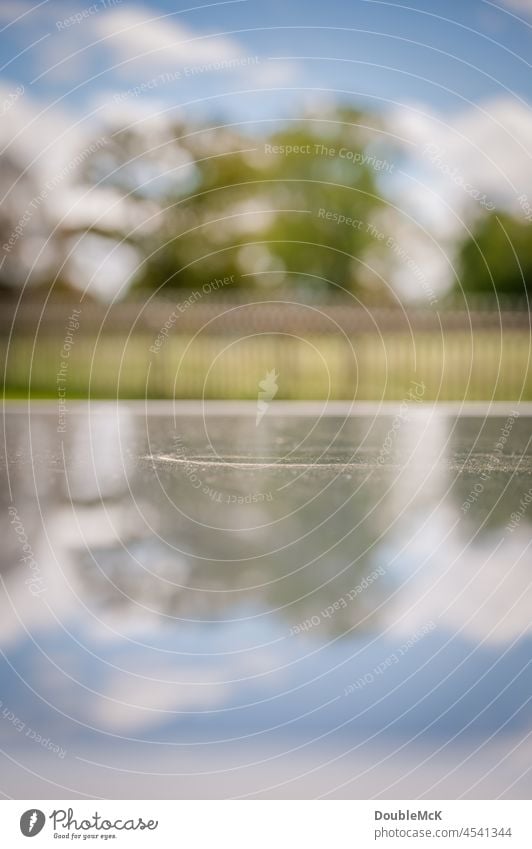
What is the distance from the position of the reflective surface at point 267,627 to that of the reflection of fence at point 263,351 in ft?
26.9

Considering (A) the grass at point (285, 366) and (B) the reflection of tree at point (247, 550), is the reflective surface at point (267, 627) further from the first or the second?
(A) the grass at point (285, 366)

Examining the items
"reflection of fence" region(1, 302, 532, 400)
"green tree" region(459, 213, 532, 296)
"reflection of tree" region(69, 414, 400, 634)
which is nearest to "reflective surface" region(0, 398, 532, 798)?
"reflection of tree" region(69, 414, 400, 634)

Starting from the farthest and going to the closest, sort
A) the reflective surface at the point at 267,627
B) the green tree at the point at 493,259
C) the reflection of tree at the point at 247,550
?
1. the green tree at the point at 493,259
2. the reflection of tree at the point at 247,550
3. the reflective surface at the point at 267,627

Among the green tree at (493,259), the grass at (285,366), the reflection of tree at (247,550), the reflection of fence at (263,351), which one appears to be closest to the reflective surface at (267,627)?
the reflection of tree at (247,550)

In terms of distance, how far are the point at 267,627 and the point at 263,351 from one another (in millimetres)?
12089

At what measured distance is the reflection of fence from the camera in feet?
51.5

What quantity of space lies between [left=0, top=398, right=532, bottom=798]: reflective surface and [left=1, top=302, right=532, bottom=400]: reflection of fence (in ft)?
26.9

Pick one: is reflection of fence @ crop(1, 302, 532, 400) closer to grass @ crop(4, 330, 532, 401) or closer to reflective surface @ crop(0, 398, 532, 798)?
grass @ crop(4, 330, 532, 401)

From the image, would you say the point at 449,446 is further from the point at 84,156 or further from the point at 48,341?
the point at 84,156

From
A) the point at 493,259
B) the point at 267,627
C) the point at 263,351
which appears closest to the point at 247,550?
the point at 267,627

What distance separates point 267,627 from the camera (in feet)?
13.7

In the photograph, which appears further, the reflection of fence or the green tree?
the green tree

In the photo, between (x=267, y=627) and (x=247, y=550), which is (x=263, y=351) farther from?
(x=267, y=627)

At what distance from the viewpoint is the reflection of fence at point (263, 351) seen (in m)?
15.7
